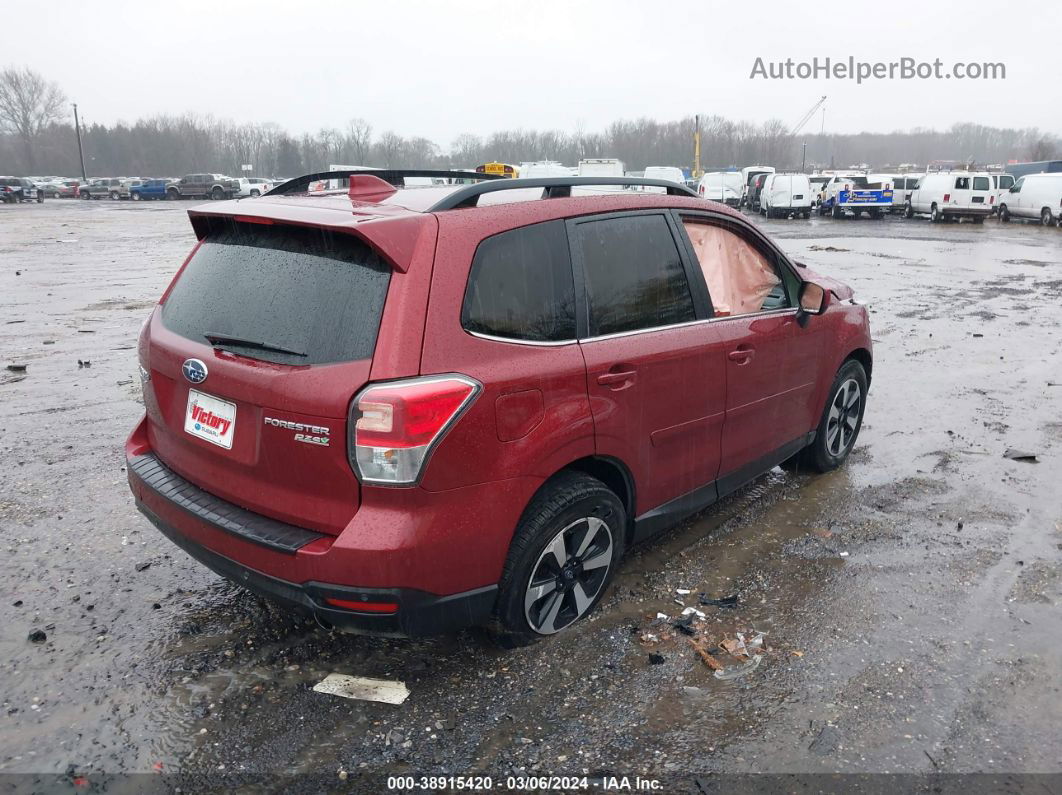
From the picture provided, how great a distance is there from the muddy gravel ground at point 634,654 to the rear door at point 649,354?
68 centimetres

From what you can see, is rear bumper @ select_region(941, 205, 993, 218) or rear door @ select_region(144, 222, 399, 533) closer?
rear door @ select_region(144, 222, 399, 533)

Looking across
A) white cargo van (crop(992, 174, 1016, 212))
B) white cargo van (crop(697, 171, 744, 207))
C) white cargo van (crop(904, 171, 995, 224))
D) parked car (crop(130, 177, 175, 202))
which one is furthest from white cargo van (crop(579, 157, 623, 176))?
parked car (crop(130, 177, 175, 202))

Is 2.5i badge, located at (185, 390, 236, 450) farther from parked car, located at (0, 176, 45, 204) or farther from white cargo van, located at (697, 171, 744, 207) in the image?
parked car, located at (0, 176, 45, 204)

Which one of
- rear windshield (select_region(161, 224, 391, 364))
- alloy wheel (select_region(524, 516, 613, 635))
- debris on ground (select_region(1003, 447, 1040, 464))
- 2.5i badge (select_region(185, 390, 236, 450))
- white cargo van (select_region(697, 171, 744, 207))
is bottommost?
debris on ground (select_region(1003, 447, 1040, 464))

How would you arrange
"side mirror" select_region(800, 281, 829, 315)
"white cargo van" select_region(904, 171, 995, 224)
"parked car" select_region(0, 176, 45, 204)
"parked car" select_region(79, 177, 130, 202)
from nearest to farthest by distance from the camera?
"side mirror" select_region(800, 281, 829, 315) → "white cargo van" select_region(904, 171, 995, 224) → "parked car" select_region(0, 176, 45, 204) → "parked car" select_region(79, 177, 130, 202)

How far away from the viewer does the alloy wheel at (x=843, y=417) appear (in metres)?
5.20

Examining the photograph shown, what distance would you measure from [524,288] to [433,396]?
0.68 metres

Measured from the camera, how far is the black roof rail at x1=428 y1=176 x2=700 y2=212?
2990 millimetres

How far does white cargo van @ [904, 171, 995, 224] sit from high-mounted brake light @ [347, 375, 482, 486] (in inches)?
1397

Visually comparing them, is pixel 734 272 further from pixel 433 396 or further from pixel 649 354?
pixel 433 396

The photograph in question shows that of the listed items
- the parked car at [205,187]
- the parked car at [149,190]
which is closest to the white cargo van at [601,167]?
the parked car at [205,187]

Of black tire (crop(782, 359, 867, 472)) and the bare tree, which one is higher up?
the bare tree

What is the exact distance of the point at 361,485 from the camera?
265 cm

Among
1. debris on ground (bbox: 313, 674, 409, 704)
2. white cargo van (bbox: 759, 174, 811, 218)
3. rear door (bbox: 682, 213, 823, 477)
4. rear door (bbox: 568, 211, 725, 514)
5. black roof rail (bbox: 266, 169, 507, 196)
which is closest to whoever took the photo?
debris on ground (bbox: 313, 674, 409, 704)
